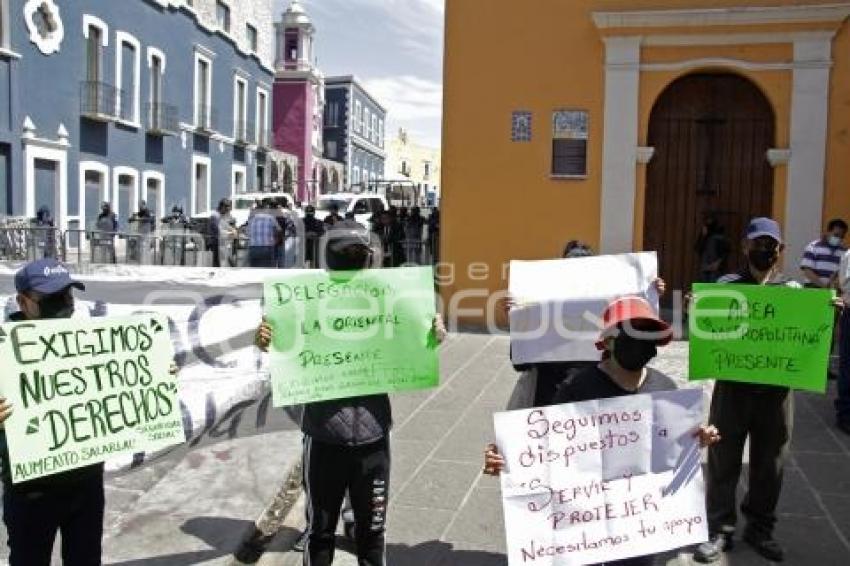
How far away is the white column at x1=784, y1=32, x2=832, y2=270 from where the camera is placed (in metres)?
10.6

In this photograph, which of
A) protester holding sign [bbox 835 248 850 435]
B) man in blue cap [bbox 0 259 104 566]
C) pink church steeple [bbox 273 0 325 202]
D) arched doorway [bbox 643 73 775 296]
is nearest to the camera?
man in blue cap [bbox 0 259 104 566]

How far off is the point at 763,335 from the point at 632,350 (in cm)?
160

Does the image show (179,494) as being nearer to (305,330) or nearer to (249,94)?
(305,330)

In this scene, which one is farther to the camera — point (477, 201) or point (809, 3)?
point (477, 201)

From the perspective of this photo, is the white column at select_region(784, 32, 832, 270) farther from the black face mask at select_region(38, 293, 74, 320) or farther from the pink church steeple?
the pink church steeple

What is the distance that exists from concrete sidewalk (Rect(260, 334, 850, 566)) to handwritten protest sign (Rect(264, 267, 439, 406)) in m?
1.25

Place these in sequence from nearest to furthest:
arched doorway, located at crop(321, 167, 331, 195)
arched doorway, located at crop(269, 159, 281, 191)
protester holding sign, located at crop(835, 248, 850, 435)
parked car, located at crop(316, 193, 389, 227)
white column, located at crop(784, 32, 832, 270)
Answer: protester holding sign, located at crop(835, 248, 850, 435), white column, located at crop(784, 32, 832, 270), parked car, located at crop(316, 193, 389, 227), arched doorway, located at crop(269, 159, 281, 191), arched doorway, located at crop(321, 167, 331, 195)

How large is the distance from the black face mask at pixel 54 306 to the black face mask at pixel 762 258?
3.34 meters

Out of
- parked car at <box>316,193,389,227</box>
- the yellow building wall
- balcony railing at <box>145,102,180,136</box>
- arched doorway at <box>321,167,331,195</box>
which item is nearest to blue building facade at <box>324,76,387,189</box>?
arched doorway at <box>321,167,331,195</box>

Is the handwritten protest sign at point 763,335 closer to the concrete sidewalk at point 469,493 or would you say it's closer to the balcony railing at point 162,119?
the concrete sidewalk at point 469,493

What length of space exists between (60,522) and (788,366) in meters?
3.51

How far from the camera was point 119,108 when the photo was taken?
87.5ft

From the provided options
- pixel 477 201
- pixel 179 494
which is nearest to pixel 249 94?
pixel 477 201

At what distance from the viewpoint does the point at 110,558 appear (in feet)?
14.8
